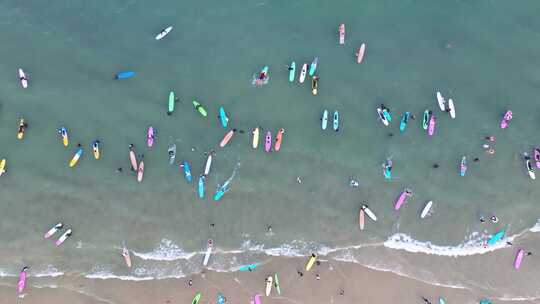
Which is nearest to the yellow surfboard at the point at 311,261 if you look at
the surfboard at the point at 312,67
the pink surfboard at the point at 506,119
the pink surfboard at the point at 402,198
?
the pink surfboard at the point at 402,198

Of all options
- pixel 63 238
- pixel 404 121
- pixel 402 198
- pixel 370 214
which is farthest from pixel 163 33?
pixel 402 198

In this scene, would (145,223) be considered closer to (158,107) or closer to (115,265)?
(115,265)

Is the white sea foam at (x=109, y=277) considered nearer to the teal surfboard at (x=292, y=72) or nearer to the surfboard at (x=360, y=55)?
the teal surfboard at (x=292, y=72)

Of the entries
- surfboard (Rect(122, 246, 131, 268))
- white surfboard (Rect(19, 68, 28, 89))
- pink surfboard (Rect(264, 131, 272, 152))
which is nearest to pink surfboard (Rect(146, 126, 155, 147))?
surfboard (Rect(122, 246, 131, 268))

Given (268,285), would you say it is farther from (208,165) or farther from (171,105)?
(171,105)

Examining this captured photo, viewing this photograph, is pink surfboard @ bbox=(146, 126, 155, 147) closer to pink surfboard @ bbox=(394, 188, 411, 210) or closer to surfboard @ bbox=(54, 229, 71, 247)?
surfboard @ bbox=(54, 229, 71, 247)

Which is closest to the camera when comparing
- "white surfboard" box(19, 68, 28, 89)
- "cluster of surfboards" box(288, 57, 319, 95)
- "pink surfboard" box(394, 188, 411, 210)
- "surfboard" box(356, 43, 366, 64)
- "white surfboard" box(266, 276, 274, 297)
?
"white surfboard" box(266, 276, 274, 297)
